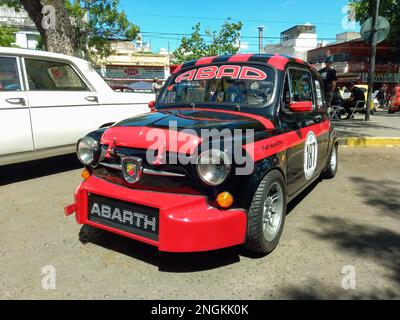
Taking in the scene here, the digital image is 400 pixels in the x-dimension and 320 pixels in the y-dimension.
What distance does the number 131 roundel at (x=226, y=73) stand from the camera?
3627 millimetres

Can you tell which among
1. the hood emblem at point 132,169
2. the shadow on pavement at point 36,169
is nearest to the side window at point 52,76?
the shadow on pavement at point 36,169

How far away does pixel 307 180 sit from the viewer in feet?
13.1

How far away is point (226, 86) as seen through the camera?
12.2 feet

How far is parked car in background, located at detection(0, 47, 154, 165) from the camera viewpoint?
477cm

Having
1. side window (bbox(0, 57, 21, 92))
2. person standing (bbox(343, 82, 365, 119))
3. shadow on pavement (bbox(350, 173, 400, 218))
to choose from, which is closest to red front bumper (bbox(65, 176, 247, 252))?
shadow on pavement (bbox(350, 173, 400, 218))

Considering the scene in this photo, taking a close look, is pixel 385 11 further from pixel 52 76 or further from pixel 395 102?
pixel 52 76

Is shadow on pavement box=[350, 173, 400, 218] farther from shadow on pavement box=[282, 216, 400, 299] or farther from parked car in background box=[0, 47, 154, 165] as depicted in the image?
parked car in background box=[0, 47, 154, 165]

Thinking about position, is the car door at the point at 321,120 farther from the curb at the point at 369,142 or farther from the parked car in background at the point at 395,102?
the parked car in background at the point at 395,102

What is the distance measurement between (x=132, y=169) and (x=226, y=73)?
158 centimetres

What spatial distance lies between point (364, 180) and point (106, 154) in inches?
157

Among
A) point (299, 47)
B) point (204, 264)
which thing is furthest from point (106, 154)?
point (299, 47)

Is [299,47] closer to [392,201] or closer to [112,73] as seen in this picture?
[112,73]

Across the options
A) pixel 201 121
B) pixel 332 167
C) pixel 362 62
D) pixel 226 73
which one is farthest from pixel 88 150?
pixel 362 62

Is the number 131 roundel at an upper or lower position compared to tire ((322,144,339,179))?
upper
